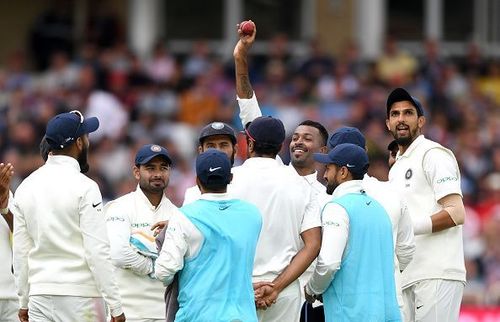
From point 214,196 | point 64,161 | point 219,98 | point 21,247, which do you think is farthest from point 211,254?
point 219,98

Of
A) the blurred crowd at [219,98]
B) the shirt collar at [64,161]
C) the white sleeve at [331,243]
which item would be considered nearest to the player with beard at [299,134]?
the white sleeve at [331,243]

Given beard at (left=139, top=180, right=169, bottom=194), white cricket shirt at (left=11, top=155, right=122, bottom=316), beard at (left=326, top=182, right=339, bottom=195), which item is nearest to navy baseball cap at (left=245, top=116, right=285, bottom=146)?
beard at (left=326, top=182, right=339, bottom=195)

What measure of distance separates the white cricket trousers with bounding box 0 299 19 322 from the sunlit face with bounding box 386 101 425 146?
3.31 m

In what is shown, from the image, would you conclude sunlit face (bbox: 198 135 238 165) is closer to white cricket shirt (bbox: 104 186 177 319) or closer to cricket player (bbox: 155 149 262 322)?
white cricket shirt (bbox: 104 186 177 319)

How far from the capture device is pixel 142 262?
1075 centimetres

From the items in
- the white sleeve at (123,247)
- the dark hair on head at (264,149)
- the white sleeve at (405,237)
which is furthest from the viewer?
the white sleeve at (123,247)

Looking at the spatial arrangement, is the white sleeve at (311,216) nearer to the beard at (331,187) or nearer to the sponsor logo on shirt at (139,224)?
the beard at (331,187)

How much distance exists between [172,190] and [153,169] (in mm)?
9271

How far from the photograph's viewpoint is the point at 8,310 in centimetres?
1121

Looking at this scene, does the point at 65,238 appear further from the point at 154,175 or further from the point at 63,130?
the point at 154,175

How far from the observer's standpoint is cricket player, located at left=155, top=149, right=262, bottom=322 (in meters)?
9.38

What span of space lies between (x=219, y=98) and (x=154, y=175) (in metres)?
12.2

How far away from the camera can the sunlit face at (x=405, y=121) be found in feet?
36.9

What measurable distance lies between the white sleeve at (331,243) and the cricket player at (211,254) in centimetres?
64
